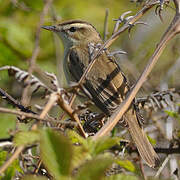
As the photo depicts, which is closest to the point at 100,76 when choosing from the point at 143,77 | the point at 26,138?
the point at 143,77

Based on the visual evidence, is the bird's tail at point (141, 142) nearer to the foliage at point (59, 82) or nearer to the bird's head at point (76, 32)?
the foliage at point (59, 82)

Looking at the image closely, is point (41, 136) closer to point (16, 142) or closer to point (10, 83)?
point (16, 142)

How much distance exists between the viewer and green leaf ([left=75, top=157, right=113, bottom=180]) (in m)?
0.85

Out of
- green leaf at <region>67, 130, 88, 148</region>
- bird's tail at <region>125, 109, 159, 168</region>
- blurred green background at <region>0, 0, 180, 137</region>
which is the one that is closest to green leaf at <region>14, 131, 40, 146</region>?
green leaf at <region>67, 130, 88, 148</region>

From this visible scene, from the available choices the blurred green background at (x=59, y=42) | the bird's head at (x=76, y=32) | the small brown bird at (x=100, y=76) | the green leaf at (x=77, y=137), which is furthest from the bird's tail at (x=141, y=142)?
the bird's head at (x=76, y=32)

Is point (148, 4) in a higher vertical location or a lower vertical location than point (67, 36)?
higher

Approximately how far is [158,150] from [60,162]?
1.67 m

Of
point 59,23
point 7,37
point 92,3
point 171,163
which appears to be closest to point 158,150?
point 171,163

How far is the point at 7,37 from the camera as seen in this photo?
14.6 feet

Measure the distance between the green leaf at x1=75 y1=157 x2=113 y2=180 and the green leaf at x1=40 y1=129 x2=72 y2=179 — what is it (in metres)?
0.05

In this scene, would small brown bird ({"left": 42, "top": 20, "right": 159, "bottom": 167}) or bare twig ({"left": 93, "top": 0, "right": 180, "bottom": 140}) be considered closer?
bare twig ({"left": 93, "top": 0, "right": 180, "bottom": 140})

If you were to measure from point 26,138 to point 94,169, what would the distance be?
22cm

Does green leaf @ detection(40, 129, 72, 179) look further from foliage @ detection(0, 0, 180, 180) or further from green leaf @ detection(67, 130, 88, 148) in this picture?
green leaf @ detection(67, 130, 88, 148)

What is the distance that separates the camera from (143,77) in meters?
1.29
